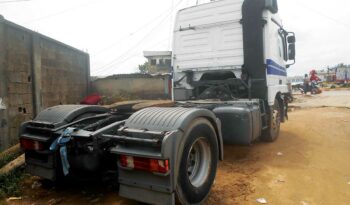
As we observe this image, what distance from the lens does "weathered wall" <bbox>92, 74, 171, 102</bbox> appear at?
1303 cm

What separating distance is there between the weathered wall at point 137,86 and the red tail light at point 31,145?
9230 mm

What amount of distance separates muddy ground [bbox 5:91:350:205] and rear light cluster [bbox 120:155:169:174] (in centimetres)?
83

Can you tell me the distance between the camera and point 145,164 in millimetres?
2645

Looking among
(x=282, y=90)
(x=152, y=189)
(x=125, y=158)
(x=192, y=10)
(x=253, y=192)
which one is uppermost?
(x=192, y=10)

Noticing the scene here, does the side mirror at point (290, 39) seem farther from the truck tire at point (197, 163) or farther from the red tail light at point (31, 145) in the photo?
the red tail light at point (31, 145)

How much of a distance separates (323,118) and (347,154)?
161 inches

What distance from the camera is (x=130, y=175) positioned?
2.79 metres

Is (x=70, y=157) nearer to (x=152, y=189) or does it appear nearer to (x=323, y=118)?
(x=152, y=189)

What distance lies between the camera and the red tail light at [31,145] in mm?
3539

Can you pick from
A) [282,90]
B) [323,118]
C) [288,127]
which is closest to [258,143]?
[282,90]

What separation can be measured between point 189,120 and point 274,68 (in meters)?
3.62

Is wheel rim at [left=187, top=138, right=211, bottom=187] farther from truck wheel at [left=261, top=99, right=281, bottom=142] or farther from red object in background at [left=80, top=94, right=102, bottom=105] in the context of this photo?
red object in background at [left=80, top=94, right=102, bottom=105]

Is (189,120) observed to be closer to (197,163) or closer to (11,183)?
(197,163)

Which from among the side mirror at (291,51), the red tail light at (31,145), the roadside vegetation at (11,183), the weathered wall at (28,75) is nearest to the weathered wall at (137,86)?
Answer: the weathered wall at (28,75)
